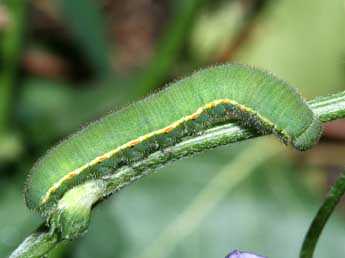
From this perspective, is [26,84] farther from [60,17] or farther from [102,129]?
[102,129]

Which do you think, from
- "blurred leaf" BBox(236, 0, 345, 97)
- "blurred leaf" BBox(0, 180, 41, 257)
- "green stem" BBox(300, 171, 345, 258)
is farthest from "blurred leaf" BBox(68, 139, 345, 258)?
"green stem" BBox(300, 171, 345, 258)

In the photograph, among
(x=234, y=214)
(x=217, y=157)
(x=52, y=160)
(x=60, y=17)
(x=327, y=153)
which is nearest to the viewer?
(x=52, y=160)

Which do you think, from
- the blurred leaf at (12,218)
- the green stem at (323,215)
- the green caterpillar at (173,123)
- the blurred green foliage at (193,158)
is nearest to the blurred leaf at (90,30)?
the blurred green foliage at (193,158)

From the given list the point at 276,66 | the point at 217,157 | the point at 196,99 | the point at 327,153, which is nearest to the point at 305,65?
the point at 276,66

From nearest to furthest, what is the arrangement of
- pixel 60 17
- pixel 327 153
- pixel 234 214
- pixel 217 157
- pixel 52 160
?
1. pixel 52 160
2. pixel 234 214
3. pixel 217 157
4. pixel 327 153
5. pixel 60 17

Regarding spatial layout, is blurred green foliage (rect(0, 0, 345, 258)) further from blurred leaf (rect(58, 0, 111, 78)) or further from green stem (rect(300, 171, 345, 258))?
green stem (rect(300, 171, 345, 258))

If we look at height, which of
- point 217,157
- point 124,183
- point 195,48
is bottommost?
point 217,157
